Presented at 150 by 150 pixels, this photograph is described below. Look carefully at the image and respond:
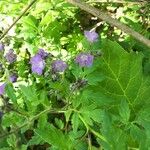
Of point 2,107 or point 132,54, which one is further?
point 132,54

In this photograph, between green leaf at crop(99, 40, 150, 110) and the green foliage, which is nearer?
the green foliage

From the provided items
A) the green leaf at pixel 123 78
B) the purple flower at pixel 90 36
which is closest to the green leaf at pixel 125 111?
the purple flower at pixel 90 36

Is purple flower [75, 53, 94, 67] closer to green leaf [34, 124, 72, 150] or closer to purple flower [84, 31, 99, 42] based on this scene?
purple flower [84, 31, 99, 42]

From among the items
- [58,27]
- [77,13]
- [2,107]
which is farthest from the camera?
[77,13]

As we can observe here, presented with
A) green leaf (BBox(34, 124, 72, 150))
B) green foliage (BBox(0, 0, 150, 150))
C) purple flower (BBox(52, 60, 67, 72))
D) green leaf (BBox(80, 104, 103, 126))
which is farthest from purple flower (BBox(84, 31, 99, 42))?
green leaf (BBox(34, 124, 72, 150))

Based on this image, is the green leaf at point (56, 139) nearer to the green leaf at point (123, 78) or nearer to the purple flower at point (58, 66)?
the purple flower at point (58, 66)

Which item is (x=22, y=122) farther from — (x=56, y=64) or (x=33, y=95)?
(x=56, y=64)

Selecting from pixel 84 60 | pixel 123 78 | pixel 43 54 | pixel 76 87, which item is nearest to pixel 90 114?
pixel 76 87

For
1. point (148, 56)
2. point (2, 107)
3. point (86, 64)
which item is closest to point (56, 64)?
point (86, 64)

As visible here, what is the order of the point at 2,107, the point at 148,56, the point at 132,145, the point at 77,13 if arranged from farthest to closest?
the point at 77,13 < the point at 148,56 < the point at 132,145 < the point at 2,107
